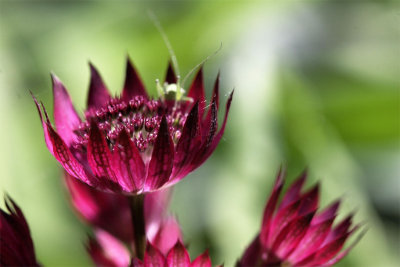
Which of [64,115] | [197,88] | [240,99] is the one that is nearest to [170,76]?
[197,88]

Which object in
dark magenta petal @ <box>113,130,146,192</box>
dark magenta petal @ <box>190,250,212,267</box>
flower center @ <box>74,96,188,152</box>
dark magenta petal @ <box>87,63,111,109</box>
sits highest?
dark magenta petal @ <box>87,63,111,109</box>

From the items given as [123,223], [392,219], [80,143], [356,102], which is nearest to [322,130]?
[356,102]

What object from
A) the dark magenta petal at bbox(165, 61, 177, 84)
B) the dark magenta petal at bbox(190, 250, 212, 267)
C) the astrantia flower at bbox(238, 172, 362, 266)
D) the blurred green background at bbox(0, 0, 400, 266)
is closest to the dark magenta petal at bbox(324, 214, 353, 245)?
the astrantia flower at bbox(238, 172, 362, 266)

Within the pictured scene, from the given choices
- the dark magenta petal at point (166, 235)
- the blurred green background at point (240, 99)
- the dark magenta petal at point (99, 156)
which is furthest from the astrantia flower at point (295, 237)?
the blurred green background at point (240, 99)

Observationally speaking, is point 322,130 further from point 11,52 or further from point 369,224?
point 11,52

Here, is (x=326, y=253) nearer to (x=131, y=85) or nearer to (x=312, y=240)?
(x=312, y=240)

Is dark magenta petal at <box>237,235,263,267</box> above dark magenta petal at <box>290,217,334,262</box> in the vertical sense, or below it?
below

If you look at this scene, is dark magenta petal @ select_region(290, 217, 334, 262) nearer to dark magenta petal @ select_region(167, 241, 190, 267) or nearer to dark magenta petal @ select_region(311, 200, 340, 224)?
dark magenta petal @ select_region(311, 200, 340, 224)
